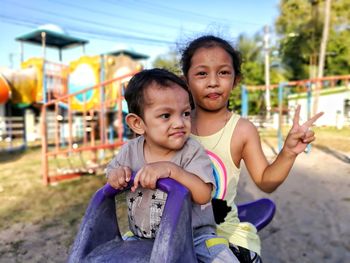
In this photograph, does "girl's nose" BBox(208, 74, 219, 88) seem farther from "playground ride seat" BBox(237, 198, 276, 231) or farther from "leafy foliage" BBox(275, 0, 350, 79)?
"leafy foliage" BBox(275, 0, 350, 79)

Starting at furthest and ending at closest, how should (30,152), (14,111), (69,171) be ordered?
(14,111), (30,152), (69,171)

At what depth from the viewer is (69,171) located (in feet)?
16.6

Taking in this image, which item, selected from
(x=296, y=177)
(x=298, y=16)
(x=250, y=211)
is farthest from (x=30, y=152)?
(x=298, y=16)

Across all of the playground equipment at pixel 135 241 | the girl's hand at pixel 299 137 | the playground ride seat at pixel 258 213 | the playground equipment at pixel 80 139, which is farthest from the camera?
the playground equipment at pixel 80 139

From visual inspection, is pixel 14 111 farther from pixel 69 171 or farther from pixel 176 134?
pixel 176 134

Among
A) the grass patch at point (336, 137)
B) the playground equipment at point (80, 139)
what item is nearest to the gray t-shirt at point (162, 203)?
the grass patch at point (336, 137)

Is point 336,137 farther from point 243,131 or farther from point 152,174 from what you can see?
point 152,174

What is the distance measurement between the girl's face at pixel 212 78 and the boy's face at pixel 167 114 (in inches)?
11.3

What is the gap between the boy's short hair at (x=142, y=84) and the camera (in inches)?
42.3

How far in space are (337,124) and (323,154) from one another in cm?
210

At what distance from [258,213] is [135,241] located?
67cm

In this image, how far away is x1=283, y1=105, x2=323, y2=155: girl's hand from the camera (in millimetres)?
1180

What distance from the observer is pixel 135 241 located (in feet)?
3.63

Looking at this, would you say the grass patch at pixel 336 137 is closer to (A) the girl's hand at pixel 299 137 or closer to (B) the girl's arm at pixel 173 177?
(A) the girl's hand at pixel 299 137
